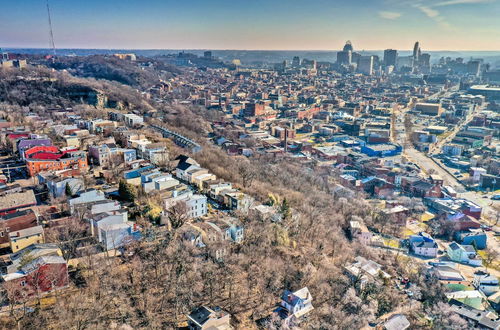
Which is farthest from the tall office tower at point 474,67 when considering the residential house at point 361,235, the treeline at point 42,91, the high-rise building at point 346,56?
the residential house at point 361,235

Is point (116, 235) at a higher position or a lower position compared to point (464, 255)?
higher

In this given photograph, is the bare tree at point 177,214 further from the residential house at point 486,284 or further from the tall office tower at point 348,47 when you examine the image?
the tall office tower at point 348,47

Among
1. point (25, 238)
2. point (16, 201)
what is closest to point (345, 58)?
point (16, 201)

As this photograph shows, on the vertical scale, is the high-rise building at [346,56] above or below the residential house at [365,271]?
above

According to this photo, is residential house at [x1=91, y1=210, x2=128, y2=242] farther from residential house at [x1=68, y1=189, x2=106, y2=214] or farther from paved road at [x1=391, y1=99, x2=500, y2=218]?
paved road at [x1=391, y1=99, x2=500, y2=218]

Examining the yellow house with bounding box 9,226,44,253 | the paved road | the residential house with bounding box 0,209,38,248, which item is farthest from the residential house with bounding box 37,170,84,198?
the paved road

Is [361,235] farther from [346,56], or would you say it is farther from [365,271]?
[346,56]

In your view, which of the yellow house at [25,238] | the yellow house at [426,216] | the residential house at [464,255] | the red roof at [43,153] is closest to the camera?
the yellow house at [25,238]
